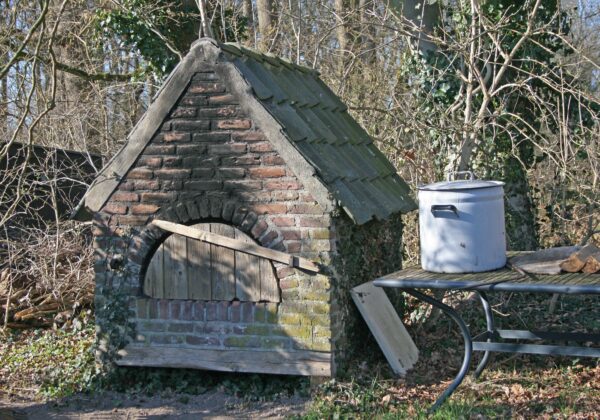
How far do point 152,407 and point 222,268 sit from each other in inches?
50.8

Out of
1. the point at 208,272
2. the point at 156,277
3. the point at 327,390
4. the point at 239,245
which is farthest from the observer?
the point at 156,277

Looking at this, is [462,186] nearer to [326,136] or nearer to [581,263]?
[581,263]

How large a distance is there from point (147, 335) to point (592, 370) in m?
3.96

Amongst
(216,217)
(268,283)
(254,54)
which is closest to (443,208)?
(268,283)

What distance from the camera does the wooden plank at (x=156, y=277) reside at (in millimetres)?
7027

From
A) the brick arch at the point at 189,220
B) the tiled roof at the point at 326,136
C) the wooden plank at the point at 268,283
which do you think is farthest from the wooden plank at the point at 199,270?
the tiled roof at the point at 326,136

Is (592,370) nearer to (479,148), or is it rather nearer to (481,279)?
(481,279)

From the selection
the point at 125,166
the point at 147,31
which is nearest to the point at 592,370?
the point at 125,166

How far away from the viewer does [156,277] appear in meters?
7.04

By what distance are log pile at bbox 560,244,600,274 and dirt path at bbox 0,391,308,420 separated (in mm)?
2299

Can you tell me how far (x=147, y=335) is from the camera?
7027mm

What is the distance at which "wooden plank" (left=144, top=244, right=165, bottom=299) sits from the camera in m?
7.03

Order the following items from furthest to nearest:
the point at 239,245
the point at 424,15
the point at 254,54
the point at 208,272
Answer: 1. the point at 424,15
2. the point at 254,54
3. the point at 208,272
4. the point at 239,245

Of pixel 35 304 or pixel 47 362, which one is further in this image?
pixel 35 304
